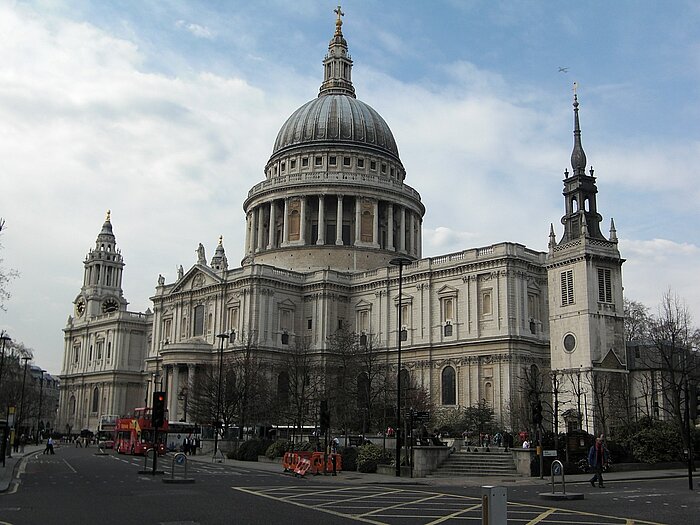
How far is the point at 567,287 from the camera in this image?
6656 cm

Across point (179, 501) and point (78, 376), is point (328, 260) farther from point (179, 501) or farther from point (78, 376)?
point (179, 501)

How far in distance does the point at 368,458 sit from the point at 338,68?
277 ft

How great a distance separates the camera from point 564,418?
6238cm

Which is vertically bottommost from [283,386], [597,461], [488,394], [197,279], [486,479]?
[486,479]

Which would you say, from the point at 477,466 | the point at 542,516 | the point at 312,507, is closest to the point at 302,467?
the point at 477,466

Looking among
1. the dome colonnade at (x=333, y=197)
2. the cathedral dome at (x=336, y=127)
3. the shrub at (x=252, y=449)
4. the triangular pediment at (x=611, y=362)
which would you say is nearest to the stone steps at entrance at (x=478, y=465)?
the shrub at (x=252, y=449)

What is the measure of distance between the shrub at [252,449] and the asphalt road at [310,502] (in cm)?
1893

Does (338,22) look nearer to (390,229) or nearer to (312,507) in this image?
(390,229)

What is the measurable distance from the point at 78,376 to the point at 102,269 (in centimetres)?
1816

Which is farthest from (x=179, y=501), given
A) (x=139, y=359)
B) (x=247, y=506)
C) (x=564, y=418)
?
(x=139, y=359)

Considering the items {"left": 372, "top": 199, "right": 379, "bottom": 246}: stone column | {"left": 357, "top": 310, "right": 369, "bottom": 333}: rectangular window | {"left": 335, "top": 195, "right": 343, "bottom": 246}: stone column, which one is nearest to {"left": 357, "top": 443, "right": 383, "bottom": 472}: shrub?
{"left": 357, "top": 310, "right": 369, "bottom": 333}: rectangular window

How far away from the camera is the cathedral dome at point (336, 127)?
10562 centimetres

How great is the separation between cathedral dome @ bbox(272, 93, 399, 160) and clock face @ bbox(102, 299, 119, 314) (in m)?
40.4

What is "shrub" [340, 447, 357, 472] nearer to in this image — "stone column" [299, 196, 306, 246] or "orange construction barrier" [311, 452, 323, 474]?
"orange construction barrier" [311, 452, 323, 474]
